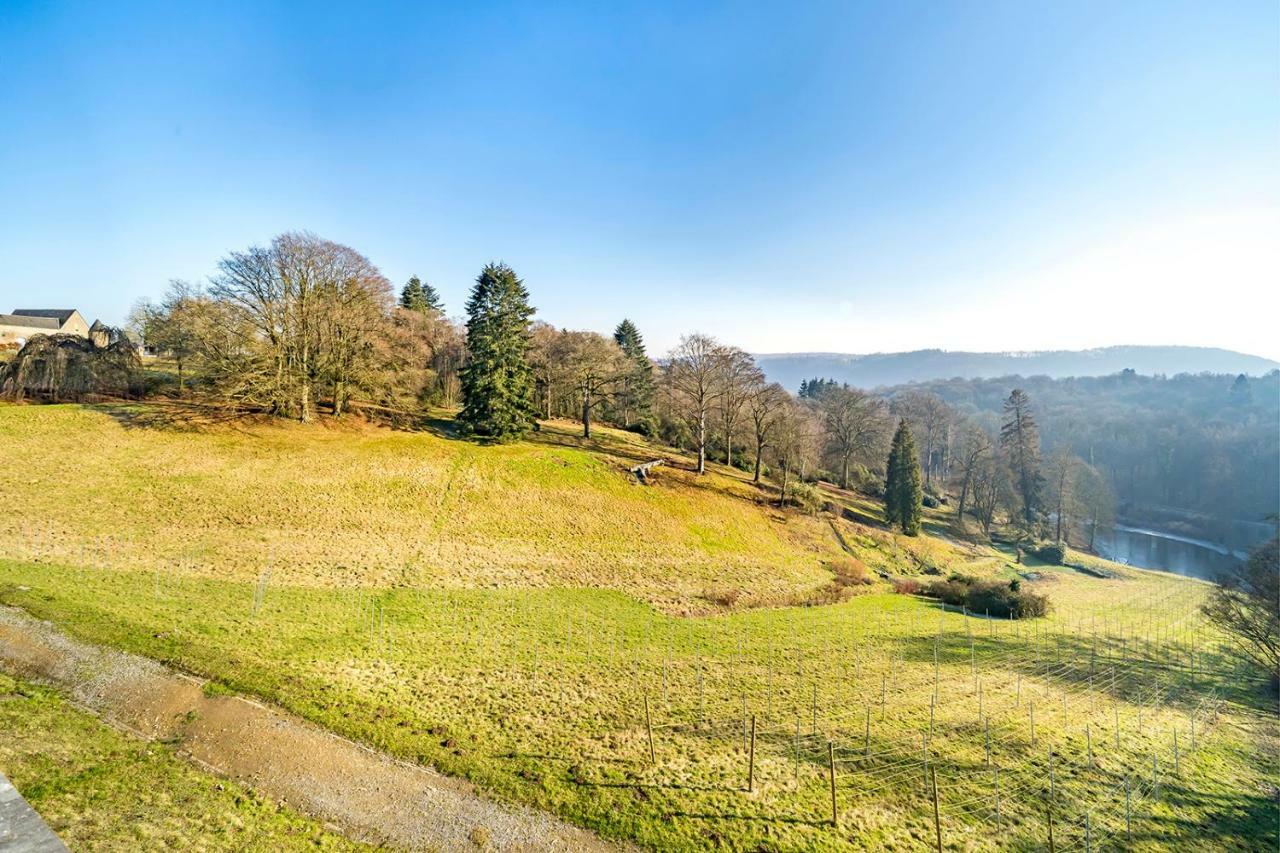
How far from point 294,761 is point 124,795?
2684 mm

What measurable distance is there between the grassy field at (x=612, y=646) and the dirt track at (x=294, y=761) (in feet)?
2.21

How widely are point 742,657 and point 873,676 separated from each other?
513 centimetres

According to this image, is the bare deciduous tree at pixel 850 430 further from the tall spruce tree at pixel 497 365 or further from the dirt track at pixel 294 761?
the dirt track at pixel 294 761

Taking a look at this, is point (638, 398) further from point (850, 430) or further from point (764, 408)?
point (850, 430)

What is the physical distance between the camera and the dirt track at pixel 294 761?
9.54m

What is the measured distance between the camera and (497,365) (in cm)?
4397

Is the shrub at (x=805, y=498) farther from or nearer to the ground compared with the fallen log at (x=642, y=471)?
nearer to the ground

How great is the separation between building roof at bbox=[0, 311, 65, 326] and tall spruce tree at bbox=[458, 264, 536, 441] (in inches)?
2689

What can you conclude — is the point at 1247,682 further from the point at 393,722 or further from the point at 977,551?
the point at 393,722

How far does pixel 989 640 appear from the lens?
26.5 m

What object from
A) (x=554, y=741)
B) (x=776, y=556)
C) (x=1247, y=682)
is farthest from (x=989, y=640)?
(x=554, y=741)

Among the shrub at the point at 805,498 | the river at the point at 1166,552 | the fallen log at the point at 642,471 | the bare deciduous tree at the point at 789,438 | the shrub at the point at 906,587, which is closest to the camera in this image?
the shrub at the point at 906,587

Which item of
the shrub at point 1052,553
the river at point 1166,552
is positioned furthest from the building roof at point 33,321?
the river at point 1166,552

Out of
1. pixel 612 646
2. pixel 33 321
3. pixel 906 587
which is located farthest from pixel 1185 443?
pixel 33 321
